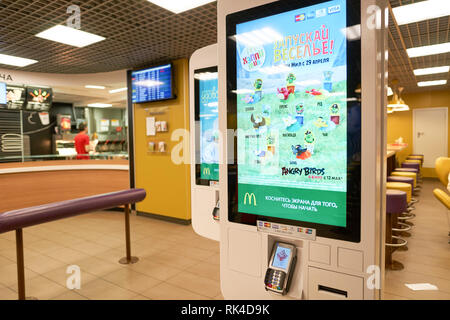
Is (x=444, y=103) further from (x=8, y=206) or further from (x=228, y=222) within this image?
(x=8, y=206)

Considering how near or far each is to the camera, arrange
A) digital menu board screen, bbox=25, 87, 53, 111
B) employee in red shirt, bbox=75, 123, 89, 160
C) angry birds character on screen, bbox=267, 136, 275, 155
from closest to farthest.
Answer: angry birds character on screen, bbox=267, 136, 275, 155 → digital menu board screen, bbox=25, 87, 53, 111 → employee in red shirt, bbox=75, 123, 89, 160

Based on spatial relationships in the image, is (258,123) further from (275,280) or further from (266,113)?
(275,280)

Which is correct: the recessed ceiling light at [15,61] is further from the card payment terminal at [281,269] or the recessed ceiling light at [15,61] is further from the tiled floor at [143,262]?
the card payment terminal at [281,269]

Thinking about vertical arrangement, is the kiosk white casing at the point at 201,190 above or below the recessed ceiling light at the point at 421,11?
below

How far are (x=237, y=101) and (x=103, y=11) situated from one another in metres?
2.55

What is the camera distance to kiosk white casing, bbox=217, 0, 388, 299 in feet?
3.29

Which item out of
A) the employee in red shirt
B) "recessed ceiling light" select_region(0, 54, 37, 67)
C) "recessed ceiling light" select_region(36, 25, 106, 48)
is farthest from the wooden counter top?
"recessed ceiling light" select_region(36, 25, 106, 48)

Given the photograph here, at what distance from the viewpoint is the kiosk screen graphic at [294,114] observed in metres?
1.08

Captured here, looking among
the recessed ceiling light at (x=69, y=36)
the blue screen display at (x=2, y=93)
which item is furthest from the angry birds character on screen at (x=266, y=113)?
the blue screen display at (x=2, y=93)

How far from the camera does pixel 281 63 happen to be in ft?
3.97

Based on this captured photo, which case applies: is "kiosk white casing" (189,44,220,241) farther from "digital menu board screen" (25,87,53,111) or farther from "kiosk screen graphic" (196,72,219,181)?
"digital menu board screen" (25,87,53,111)

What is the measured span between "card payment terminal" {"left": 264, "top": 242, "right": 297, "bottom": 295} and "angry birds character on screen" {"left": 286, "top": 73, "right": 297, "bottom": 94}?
646 millimetres

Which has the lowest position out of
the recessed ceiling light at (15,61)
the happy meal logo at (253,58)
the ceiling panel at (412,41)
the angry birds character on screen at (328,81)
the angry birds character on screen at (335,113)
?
Result: the angry birds character on screen at (335,113)

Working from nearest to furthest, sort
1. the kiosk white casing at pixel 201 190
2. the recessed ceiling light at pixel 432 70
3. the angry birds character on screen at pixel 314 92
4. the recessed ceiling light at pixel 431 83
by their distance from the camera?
the angry birds character on screen at pixel 314 92 < the kiosk white casing at pixel 201 190 < the recessed ceiling light at pixel 432 70 < the recessed ceiling light at pixel 431 83
